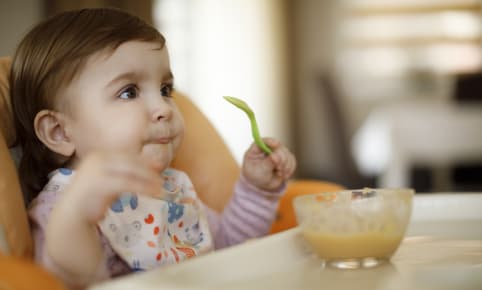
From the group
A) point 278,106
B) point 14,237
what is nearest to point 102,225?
point 14,237

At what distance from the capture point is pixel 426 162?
358cm

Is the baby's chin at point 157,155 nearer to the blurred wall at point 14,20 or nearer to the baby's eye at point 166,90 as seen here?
the baby's eye at point 166,90

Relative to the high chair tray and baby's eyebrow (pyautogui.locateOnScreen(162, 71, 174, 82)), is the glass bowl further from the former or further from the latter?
baby's eyebrow (pyautogui.locateOnScreen(162, 71, 174, 82))

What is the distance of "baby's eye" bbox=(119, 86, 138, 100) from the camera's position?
1032 mm

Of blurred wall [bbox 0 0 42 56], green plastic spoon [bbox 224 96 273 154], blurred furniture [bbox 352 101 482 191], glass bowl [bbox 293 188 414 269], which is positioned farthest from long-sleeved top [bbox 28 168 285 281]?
blurred wall [bbox 0 0 42 56]

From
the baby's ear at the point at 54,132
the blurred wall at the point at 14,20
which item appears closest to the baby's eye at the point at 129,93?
the baby's ear at the point at 54,132

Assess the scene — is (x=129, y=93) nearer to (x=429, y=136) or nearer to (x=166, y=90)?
(x=166, y=90)

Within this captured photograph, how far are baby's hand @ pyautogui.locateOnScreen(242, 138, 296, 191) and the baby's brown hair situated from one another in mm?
265

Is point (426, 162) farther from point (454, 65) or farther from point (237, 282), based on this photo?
point (454, 65)

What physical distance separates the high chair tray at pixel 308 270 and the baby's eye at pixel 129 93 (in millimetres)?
335

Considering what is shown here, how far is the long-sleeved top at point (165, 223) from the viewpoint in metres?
0.98

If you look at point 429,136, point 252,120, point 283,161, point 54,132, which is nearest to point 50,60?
point 54,132

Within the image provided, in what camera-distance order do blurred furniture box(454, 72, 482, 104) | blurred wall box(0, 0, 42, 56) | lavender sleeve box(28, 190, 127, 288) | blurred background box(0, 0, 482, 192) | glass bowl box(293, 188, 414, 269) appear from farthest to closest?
blurred background box(0, 0, 482, 192)
blurred wall box(0, 0, 42, 56)
blurred furniture box(454, 72, 482, 104)
lavender sleeve box(28, 190, 127, 288)
glass bowl box(293, 188, 414, 269)

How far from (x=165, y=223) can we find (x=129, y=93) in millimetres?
216
